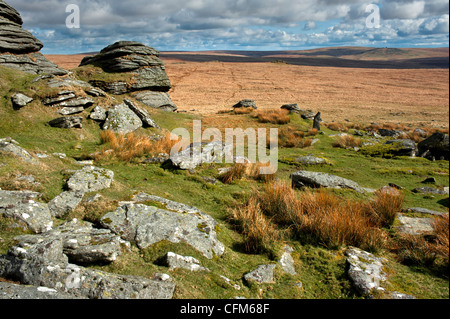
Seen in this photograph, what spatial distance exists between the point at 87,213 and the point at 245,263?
3110 mm

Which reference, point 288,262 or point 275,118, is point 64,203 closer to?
point 288,262

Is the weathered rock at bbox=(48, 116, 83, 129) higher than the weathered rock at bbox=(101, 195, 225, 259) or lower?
higher

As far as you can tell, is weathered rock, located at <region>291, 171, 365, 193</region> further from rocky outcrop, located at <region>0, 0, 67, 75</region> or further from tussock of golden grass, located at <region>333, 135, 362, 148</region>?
rocky outcrop, located at <region>0, 0, 67, 75</region>

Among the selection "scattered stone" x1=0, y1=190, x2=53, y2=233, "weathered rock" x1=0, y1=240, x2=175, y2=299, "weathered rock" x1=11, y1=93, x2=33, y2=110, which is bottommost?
"weathered rock" x1=0, y1=240, x2=175, y2=299

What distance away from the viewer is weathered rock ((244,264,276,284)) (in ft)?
14.9

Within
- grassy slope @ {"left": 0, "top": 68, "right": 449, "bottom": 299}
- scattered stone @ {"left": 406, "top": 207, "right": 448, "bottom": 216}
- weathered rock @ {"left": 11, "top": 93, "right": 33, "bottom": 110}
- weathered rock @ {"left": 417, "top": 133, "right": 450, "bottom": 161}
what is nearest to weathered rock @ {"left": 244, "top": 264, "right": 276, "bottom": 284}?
grassy slope @ {"left": 0, "top": 68, "right": 449, "bottom": 299}

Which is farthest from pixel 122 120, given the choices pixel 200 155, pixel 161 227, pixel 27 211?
pixel 161 227

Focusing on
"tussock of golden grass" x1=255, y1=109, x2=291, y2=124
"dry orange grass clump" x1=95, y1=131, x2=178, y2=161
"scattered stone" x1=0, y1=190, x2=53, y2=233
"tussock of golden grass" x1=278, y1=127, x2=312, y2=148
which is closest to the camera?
"scattered stone" x1=0, y1=190, x2=53, y2=233

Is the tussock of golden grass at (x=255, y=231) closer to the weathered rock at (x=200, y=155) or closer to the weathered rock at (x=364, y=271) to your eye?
the weathered rock at (x=364, y=271)

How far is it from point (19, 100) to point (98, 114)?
10.7 feet

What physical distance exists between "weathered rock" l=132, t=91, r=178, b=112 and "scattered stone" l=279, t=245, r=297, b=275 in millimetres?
18158
